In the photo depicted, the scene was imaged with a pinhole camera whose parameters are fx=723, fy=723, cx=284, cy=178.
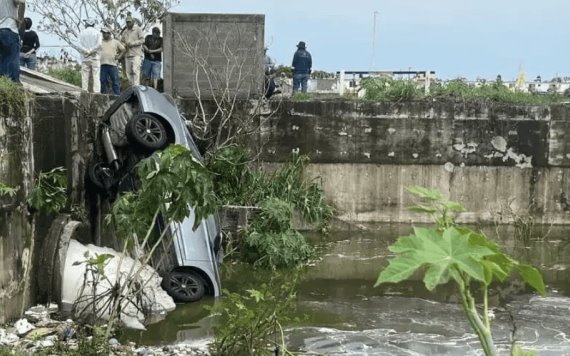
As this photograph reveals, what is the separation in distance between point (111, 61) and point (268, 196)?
11.2 ft

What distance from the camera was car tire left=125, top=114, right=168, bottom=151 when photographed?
27.6 feet

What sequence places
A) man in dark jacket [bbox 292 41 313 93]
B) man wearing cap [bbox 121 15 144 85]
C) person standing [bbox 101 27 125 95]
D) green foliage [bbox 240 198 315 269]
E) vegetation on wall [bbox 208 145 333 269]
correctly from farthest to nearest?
man in dark jacket [bbox 292 41 313 93] → man wearing cap [bbox 121 15 144 85] → person standing [bbox 101 27 125 95] → vegetation on wall [bbox 208 145 333 269] → green foliage [bbox 240 198 315 269]

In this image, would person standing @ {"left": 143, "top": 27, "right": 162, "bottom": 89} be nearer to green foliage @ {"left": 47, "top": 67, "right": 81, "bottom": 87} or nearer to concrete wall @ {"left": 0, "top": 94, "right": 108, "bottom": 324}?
green foliage @ {"left": 47, "top": 67, "right": 81, "bottom": 87}

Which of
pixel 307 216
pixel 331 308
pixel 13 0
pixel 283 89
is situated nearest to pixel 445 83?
pixel 283 89

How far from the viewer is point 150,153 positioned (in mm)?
8523

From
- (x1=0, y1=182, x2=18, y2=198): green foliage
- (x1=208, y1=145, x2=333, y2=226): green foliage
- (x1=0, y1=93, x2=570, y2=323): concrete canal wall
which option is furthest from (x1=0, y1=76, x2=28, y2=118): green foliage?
(x1=0, y1=93, x2=570, y2=323): concrete canal wall

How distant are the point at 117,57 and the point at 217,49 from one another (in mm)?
1812

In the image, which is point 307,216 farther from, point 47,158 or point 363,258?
point 47,158

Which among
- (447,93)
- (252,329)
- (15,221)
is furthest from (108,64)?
(252,329)

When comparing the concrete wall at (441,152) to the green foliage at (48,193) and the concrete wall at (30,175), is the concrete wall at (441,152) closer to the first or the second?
the concrete wall at (30,175)

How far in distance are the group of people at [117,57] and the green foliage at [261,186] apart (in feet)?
7.21

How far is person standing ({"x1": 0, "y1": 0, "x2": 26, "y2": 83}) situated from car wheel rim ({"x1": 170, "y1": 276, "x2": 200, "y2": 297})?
2583 mm

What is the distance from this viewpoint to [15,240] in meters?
6.26

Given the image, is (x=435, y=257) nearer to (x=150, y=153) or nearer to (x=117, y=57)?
(x=150, y=153)
